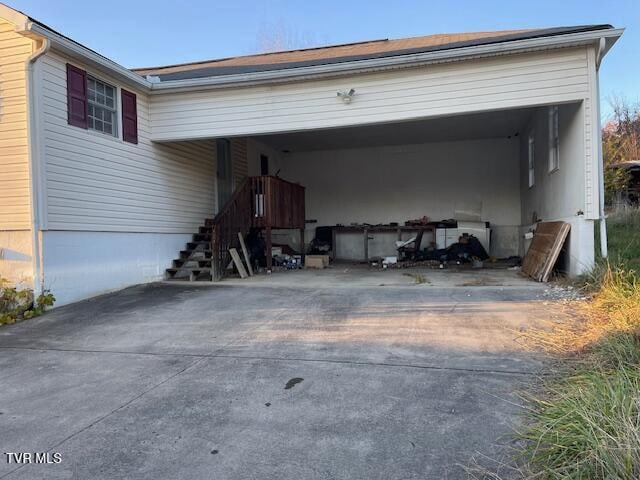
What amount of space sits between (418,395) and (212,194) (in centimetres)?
906

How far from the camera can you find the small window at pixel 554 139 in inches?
345

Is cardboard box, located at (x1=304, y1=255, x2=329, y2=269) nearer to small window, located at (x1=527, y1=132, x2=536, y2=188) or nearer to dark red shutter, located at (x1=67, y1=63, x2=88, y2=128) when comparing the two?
small window, located at (x1=527, y1=132, x2=536, y2=188)

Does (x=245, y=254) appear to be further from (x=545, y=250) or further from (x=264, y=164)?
(x=545, y=250)

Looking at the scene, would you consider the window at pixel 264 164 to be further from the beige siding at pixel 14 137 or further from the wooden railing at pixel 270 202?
the beige siding at pixel 14 137

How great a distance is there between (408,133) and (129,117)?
319 inches

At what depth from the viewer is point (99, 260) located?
295 inches

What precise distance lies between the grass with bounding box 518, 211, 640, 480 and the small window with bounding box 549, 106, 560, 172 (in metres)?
4.98

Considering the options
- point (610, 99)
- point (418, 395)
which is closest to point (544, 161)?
point (418, 395)

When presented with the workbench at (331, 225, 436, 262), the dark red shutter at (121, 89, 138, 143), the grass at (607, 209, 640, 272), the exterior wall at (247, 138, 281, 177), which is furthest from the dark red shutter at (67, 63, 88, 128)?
the workbench at (331, 225, 436, 262)

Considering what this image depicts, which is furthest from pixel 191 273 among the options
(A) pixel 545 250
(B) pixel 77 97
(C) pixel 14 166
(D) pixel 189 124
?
(A) pixel 545 250

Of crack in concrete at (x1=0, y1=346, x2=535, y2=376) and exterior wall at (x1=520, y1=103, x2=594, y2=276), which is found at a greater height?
exterior wall at (x1=520, y1=103, x2=594, y2=276)

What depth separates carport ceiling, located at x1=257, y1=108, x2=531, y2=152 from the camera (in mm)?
12016

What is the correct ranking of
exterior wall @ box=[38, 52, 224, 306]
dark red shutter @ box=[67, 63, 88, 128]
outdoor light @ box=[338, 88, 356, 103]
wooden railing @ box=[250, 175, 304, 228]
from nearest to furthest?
exterior wall @ box=[38, 52, 224, 306]
dark red shutter @ box=[67, 63, 88, 128]
outdoor light @ box=[338, 88, 356, 103]
wooden railing @ box=[250, 175, 304, 228]

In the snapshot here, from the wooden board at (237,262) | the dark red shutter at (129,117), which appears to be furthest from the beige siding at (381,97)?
the wooden board at (237,262)
